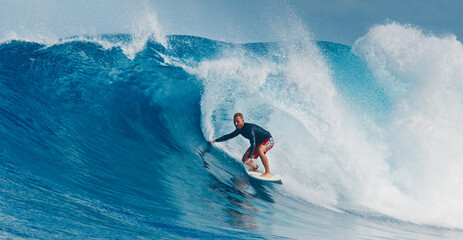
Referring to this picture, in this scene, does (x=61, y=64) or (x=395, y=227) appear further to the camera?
(x=61, y=64)

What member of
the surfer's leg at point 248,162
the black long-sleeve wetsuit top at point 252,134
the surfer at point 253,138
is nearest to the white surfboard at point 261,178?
the surfer at point 253,138

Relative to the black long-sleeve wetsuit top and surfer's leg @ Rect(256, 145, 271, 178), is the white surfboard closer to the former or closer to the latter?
surfer's leg @ Rect(256, 145, 271, 178)

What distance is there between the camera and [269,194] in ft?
19.0

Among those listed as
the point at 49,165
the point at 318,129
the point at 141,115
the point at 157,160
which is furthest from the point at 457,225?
the point at 49,165

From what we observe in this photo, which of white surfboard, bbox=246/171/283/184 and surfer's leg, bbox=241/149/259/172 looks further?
surfer's leg, bbox=241/149/259/172

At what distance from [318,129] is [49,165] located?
616cm

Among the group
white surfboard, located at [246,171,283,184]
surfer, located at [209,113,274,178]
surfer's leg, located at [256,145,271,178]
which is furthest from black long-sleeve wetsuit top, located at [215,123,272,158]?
white surfboard, located at [246,171,283,184]

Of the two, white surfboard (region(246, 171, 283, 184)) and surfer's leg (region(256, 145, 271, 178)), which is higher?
surfer's leg (region(256, 145, 271, 178))

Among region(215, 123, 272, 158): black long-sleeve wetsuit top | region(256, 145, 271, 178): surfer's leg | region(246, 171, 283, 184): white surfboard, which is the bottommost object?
region(246, 171, 283, 184): white surfboard

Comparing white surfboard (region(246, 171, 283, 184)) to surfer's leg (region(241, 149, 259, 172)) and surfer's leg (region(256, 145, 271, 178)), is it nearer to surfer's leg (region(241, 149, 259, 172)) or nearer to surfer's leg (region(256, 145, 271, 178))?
surfer's leg (region(256, 145, 271, 178))

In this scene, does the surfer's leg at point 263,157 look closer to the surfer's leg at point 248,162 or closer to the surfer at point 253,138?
the surfer at point 253,138

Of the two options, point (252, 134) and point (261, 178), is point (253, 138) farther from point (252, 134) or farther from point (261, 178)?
point (261, 178)

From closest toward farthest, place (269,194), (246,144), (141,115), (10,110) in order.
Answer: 1. (10,110)
2. (269,194)
3. (141,115)
4. (246,144)

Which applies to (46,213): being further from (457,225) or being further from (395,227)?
(457,225)
